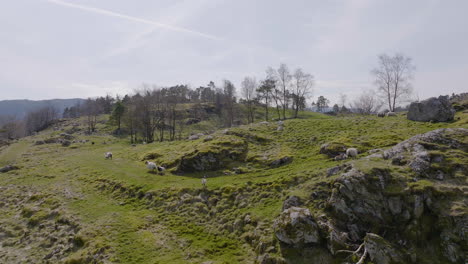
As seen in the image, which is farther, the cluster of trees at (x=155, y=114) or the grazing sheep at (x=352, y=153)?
the cluster of trees at (x=155, y=114)

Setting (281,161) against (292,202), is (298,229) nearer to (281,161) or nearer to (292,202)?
(292,202)

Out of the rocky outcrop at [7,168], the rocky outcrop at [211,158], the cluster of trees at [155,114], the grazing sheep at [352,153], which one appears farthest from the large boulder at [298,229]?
the cluster of trees at [155,114]

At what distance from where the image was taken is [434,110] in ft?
113

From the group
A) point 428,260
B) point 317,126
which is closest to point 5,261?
point 428,260

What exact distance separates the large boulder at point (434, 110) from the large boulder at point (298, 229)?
103 feet

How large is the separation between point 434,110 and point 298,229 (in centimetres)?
3291

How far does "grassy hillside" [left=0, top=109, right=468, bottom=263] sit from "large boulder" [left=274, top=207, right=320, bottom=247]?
858 mm

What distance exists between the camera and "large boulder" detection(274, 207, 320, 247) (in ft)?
47.6

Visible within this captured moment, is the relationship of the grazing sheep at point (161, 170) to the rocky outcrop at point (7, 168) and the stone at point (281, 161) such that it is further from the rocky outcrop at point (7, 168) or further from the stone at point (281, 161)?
the rocky outcrop at point (7, 168)

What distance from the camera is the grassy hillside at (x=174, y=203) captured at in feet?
55.8

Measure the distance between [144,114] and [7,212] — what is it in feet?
157

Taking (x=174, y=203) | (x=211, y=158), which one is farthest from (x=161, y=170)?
(x=174, y=203)

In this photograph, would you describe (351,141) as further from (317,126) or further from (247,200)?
(247,200)

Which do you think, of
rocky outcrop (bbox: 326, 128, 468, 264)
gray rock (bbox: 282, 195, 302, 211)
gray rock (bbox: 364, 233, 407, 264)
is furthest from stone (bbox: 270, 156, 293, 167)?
gray rock (bbox: 364, 233, 407, 264)
